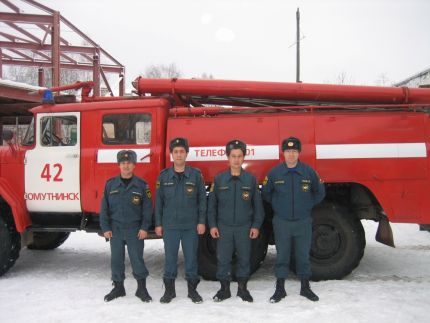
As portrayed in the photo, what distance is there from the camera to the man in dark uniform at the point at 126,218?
4.64 m

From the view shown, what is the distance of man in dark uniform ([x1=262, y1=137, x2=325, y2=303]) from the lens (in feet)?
15.2

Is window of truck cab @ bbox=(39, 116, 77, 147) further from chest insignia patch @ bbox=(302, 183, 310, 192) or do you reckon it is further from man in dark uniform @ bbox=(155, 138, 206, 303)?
chest insignia patch @ bbox=(302, 183, 310, 192)

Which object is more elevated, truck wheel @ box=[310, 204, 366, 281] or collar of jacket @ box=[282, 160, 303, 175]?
collar of jacket @ box=[282, 160, 303, 175]

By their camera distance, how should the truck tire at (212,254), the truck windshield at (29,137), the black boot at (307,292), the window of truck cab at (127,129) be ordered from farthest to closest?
the truck windshield at (29,137)
the window of truck cab at (127,129)
the truck tire at (212,254)
the black boot at (307,292)

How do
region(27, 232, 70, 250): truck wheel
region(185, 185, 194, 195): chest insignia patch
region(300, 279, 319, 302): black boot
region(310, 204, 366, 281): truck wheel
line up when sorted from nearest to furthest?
region(300, 279, 319, 302): black boot < region(185, 185, 194, 195): chest insignia patch < region(310, 204, 366, 281): truck wheel < region(27, 232, 70, 250): truck wheel

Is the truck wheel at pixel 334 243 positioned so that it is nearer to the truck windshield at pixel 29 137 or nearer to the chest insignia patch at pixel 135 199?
the chest insignia patch at pixel 135 199

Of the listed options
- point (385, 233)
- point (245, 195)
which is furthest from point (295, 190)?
point (385, 233)

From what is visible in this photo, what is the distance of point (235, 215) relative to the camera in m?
4.58

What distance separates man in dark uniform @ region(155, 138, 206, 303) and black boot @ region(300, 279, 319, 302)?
45.9 inches

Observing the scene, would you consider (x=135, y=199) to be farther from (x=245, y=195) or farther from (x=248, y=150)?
(x=248, y=150)

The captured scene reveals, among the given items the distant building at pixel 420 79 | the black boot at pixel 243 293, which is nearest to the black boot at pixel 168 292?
the black boot at pixel 243 293

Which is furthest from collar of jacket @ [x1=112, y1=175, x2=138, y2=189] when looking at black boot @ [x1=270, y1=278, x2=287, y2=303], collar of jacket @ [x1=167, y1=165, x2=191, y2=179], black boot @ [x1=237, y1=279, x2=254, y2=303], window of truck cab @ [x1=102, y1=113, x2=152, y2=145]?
black boot @ [x1=270, y1=278, x2=287, y2=303]

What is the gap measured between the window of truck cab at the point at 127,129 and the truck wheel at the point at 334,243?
2.45m

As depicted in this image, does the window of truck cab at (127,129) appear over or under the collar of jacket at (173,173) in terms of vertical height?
over
